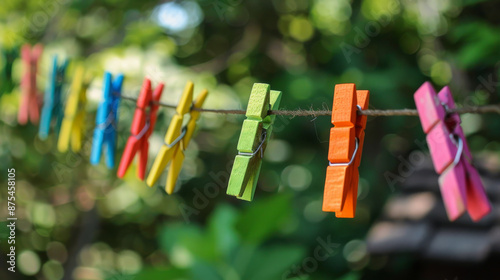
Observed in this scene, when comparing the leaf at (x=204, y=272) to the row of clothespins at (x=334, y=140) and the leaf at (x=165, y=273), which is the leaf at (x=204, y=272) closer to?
the leaf at (x=165, y=273)

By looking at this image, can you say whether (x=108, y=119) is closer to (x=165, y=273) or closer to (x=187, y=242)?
(x=165, y=273)

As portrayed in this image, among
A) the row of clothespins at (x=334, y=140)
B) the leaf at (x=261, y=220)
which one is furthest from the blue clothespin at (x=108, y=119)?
the leaf at (x=261, y=220)

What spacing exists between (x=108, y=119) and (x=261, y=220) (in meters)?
0.80

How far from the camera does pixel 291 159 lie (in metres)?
2.55

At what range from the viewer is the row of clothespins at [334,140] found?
61cm

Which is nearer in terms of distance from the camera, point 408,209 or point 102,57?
point 408,209

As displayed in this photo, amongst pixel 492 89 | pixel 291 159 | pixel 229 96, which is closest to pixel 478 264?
pixel 492 89

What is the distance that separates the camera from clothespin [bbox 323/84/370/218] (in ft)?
2.21

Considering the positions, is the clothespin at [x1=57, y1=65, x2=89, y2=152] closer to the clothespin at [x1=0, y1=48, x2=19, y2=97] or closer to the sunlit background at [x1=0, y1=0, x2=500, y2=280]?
the clothespin at [x1=0, y1=48, x2=19, y2=97]

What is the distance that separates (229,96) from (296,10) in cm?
61

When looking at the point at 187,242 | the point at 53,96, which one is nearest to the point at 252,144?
the point at 53,96

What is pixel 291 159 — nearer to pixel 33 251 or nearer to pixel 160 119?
pixel 160 119

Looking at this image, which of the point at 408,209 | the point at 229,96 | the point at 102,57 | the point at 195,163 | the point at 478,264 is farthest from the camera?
the point at 195,163

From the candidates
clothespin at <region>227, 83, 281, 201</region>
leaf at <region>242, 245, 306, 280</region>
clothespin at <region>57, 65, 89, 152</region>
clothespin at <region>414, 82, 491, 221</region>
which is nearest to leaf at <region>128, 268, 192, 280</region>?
leaf at <region>242, 245, 306, 280</region>
